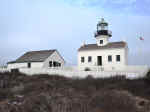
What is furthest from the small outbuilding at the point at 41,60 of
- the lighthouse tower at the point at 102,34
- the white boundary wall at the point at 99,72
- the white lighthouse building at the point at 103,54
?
the lighthouse tower at the point at 102,34

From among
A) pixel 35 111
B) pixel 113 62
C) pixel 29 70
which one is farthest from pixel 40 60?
pixel 35 111

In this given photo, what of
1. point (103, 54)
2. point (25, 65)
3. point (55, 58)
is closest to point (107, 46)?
point (103, 54)

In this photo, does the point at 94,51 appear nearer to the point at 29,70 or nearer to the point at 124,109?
the point at 29,70

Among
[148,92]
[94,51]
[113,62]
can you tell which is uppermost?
[94,51]

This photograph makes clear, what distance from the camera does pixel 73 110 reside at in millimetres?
5906

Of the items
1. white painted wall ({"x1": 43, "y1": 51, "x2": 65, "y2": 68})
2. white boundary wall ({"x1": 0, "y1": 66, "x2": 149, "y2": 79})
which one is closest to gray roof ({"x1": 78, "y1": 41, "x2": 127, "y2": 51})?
white boundary wall ({"x1": 0, "y1": 66, "x2": 149, "y2": 79})

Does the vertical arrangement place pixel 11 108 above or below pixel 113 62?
below

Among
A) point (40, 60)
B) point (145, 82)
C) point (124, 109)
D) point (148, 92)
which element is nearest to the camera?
point (124, 109)

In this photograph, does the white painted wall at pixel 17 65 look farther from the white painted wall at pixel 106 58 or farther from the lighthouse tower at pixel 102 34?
the lighthouse tower at pixel 102 34

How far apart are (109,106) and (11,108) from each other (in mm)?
4093

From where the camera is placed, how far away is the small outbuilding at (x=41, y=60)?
20.7 m

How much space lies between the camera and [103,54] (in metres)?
19.2

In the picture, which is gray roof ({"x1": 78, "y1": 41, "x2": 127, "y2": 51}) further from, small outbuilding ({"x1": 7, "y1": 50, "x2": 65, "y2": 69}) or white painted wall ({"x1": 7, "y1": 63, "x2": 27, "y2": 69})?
white painted wall ({"x1": 7, "y1": 63, "x2": 27, "y2": 69})

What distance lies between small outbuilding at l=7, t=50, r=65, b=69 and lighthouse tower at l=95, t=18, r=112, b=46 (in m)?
6.49
